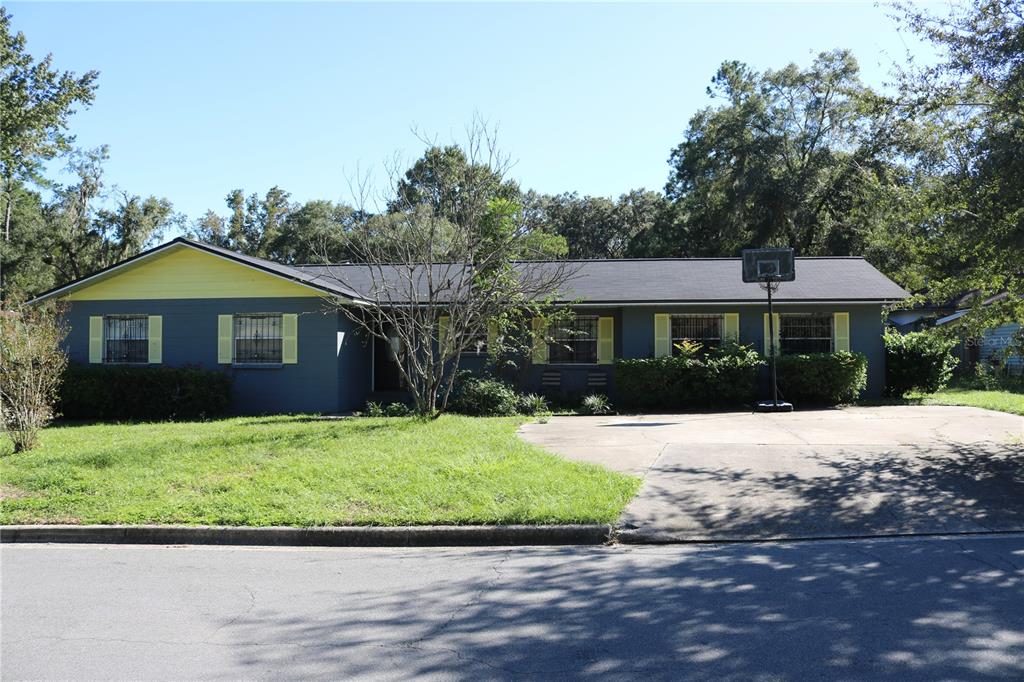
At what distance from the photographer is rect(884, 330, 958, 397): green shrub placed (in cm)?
1927

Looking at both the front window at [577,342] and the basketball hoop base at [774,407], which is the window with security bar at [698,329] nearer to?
the front window at [577,342]

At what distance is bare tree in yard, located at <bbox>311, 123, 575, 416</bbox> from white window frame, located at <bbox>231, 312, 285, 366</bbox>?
1837 mm

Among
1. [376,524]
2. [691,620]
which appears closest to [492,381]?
[376,524]

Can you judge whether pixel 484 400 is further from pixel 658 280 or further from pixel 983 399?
pixel 983 399

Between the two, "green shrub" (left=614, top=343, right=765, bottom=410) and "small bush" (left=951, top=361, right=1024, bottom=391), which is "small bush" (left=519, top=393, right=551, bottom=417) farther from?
"small bush" (left=951, top=361, right=1024, bottom=391)

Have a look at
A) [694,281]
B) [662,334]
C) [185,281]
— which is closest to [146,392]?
[185,281]

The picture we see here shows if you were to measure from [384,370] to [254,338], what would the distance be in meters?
3.69

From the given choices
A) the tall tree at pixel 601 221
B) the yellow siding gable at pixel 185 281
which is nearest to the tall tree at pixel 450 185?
the yellow siding gable at pixel 185 281

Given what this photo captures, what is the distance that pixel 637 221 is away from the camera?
53812 millimetres

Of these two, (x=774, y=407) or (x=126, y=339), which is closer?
(x=774, y=407)

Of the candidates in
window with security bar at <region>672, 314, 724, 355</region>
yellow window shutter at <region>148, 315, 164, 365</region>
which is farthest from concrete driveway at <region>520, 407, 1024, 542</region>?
yellow window shutter at <region>148, 315, 164, 365</region>

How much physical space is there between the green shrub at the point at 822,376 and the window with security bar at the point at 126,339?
16050 mm

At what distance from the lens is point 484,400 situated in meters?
17.4

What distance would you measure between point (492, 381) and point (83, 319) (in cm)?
1090
